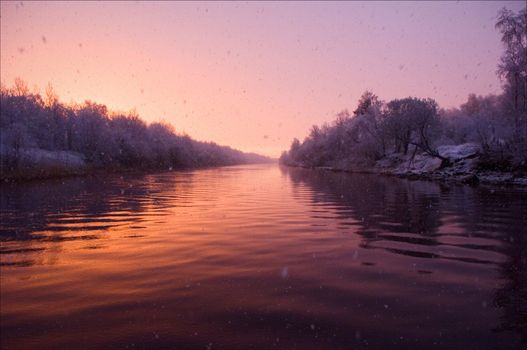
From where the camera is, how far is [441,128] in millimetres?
61031

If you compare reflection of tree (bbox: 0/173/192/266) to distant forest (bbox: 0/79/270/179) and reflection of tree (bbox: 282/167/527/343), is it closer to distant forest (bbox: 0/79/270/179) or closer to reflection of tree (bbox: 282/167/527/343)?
reflection of tree (bbox: 282/167/527/343)

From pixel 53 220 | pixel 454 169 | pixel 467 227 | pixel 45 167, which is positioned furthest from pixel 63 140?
pixel 467 227

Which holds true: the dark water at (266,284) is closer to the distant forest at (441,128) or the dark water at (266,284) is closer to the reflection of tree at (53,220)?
the reflection of tree at (53,220)

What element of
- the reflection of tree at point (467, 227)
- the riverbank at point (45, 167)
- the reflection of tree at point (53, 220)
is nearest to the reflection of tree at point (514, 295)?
the reflection of tree at point (467, 227)

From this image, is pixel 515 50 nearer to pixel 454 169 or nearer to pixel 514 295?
pixel 454 169

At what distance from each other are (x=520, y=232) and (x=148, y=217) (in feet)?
46.6

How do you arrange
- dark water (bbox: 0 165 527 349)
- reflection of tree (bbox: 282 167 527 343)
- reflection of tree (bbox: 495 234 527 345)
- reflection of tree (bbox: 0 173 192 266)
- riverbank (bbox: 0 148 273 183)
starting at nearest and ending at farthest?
1. dark water (bbox: 0 165 527 349)
2. reflection of tree (bbox: 495 234 527 345)
3. reflection of tree (bbox: 282 167 527 343)
4. reflection of tree (bbox: 0 173 192 266)
5. riverbank (bbox: 0 148 273 183)

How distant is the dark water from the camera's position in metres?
4.73

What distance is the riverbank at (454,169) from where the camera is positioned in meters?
33.8

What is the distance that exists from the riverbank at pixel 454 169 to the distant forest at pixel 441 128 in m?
0.97

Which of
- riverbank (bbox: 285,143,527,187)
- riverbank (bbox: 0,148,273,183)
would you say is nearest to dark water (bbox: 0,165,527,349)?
riverbank (bbox: 285,143,527,187)

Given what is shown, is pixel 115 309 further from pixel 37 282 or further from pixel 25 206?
pixel 25 206

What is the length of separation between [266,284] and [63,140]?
7842 cm

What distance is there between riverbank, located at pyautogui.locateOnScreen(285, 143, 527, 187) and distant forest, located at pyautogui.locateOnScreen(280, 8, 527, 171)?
974mm
